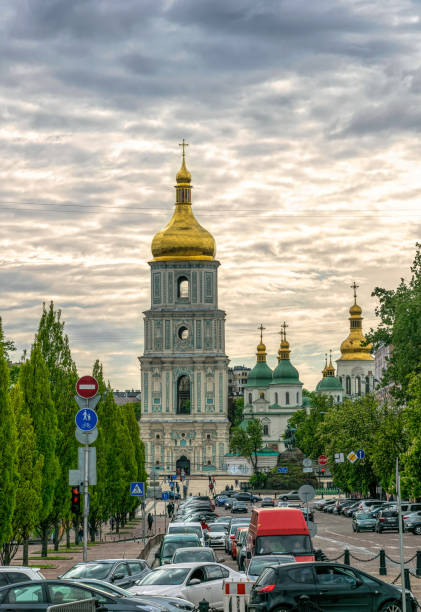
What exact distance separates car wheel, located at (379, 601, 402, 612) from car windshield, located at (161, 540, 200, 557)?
11.6 m

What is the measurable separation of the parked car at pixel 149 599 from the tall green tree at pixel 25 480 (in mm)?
14206

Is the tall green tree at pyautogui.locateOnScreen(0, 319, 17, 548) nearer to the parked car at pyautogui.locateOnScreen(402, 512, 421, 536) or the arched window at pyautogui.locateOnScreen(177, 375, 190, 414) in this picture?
the parked car at pyautogui.locateOnScreen(402, 512, 421, 536)

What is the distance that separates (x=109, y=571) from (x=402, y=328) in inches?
1341

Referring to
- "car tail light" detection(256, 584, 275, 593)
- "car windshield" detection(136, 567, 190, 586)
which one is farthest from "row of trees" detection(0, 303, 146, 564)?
"car tail light" detection(256, 584, 275, 593)

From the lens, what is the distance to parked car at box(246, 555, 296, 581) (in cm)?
2566

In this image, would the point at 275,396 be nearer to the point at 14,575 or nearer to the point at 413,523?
the point at 413,523

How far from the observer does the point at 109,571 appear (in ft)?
77.1

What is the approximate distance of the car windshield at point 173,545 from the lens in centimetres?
3114

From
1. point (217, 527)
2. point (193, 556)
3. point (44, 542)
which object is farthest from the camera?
point (217, 527)

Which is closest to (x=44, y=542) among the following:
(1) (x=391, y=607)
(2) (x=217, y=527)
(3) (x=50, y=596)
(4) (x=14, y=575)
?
(2) (x=217, y=527)

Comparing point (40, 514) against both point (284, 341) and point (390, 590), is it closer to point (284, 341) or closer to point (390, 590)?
point (390, 590)

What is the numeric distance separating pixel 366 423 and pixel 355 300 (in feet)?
359

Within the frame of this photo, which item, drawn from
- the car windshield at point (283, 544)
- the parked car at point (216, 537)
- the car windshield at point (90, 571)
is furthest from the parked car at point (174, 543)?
the parked car at point (216, 537)

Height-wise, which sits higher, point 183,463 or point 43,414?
point 183,463
